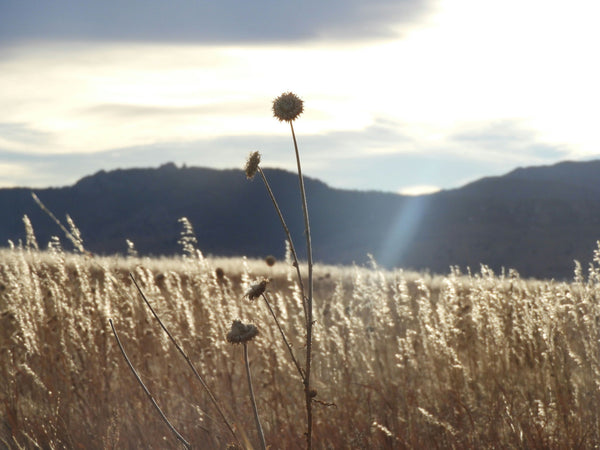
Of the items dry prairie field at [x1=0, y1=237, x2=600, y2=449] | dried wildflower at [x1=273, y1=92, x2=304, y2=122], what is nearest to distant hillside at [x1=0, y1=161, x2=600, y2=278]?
dry prairie field at [x1=0, y1=237, x2=600, y2=449]

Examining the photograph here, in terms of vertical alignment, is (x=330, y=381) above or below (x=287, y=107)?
below

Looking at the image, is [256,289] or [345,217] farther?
[345,217]

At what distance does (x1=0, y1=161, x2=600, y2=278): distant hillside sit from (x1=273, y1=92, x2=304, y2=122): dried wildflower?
5589cm

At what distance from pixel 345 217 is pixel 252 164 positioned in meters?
84.5

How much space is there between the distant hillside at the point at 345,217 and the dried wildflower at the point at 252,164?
5596 centimetres

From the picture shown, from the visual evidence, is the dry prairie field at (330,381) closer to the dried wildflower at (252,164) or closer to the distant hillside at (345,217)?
the dried wildflower at (252,164)

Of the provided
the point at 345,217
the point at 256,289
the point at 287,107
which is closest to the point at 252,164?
the point at 287,107

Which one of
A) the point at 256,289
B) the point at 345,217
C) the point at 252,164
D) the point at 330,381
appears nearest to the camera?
the point at 256,289

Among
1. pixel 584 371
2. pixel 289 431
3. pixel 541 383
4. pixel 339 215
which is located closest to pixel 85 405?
pixel 289 431

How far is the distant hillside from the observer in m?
64.6

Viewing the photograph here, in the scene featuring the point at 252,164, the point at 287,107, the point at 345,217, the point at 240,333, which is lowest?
the point at 240,333

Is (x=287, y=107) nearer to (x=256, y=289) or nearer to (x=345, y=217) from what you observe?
(x=256, y=289)

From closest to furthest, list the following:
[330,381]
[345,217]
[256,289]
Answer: [256,289] < [330,381] < [345,217]

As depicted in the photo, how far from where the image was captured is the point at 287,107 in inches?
83.7
